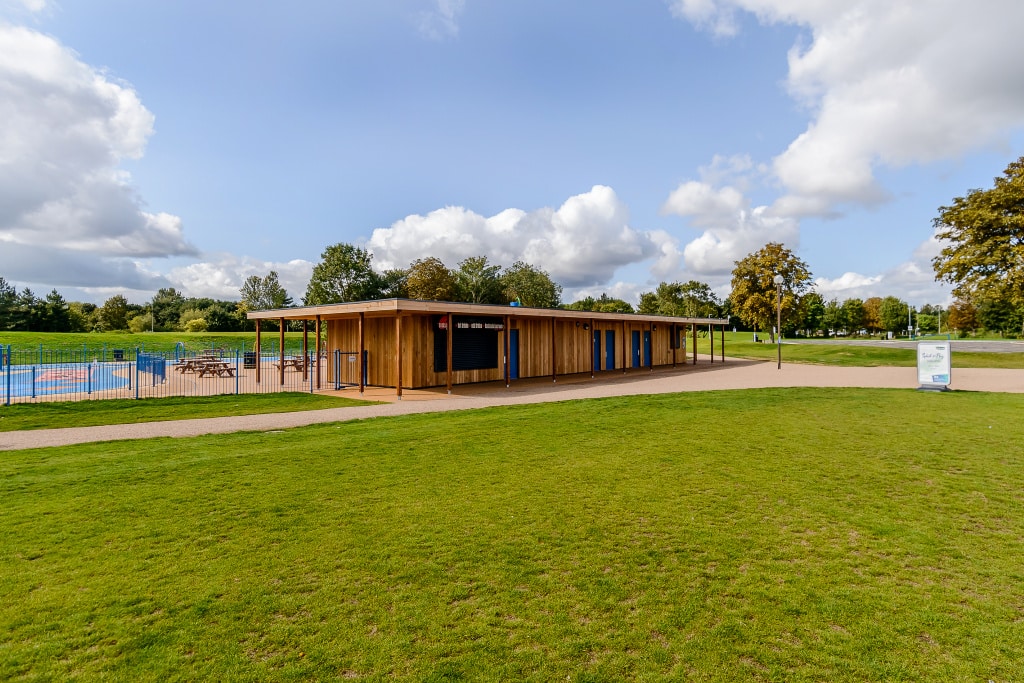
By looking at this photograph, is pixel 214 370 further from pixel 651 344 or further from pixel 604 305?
→ pixel 604 305

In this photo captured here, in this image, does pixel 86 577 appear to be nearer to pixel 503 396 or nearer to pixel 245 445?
pixel 245 445

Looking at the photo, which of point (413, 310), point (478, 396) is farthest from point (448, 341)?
point (478, 396)

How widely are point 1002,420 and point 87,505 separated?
631 inches

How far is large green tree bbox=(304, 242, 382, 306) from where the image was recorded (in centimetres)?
6059

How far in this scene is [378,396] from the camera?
16891 millimetres

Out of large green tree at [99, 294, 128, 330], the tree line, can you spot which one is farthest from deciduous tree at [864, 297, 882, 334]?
large green tree at [99, 294, 128, 330]

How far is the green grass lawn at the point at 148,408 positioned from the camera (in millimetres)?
11604

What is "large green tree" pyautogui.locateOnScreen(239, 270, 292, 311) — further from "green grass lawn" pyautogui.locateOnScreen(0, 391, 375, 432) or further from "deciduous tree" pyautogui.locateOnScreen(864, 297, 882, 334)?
"deciduous tree" pyautogui.locateOnScreen(864, 297, 882, 334)

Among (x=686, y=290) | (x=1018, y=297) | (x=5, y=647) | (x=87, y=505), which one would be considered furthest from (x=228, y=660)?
(x=686, y=290)

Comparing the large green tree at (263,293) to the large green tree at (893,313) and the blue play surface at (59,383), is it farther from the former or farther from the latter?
the large green tree at (893,313)

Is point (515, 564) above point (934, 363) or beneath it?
beneath

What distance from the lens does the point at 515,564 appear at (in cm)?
411

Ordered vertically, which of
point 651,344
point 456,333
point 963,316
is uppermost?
point 963,316

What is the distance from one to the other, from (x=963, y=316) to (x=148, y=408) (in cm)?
10952
